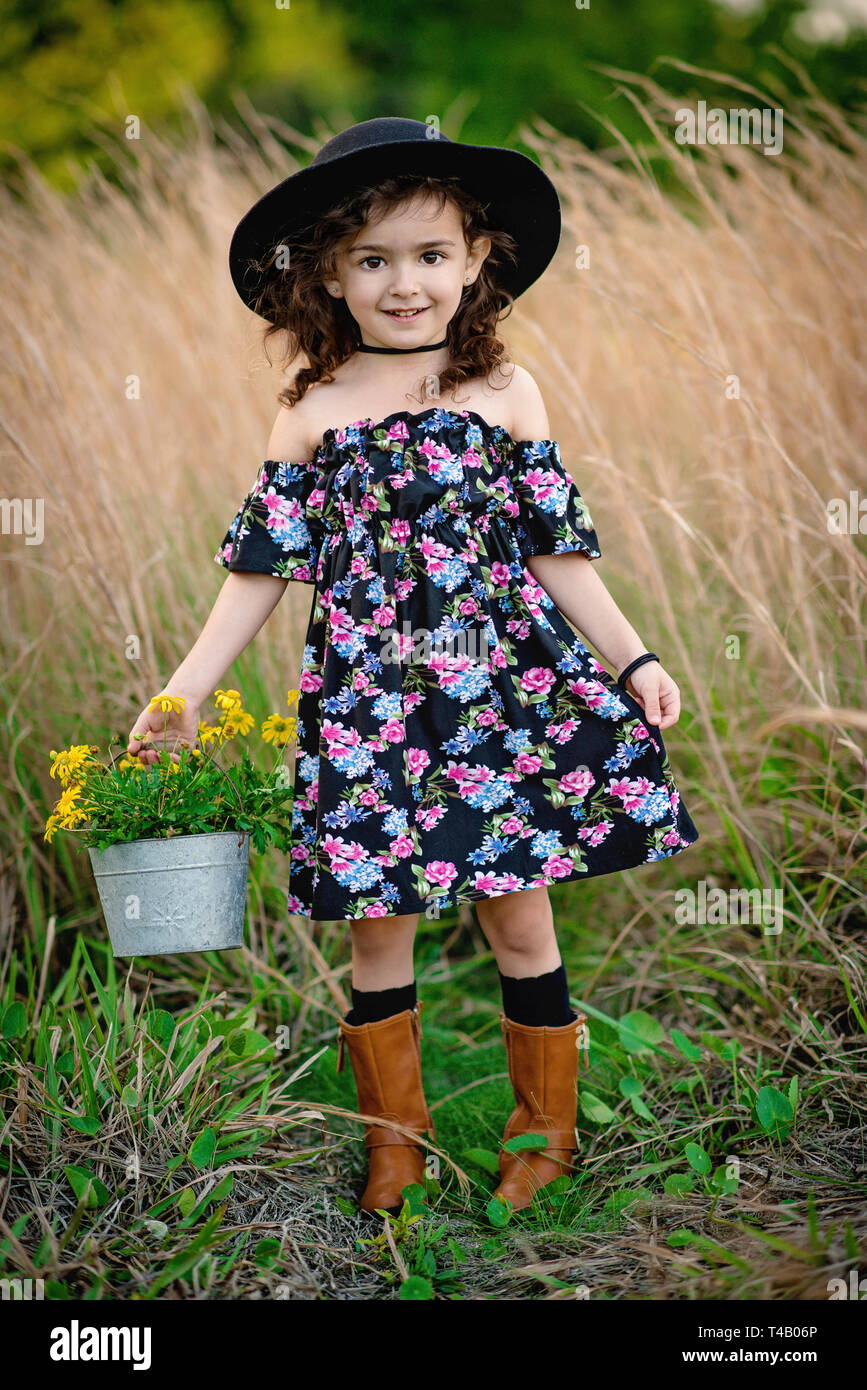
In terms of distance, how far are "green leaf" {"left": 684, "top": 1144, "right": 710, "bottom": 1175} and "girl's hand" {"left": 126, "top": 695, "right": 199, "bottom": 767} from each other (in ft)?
3.50

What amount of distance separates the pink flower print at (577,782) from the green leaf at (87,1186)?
93 centimetres

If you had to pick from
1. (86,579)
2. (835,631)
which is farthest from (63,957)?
(835,631)

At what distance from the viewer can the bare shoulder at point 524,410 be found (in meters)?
1.90

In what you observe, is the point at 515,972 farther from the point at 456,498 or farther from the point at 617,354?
the point at 617,354

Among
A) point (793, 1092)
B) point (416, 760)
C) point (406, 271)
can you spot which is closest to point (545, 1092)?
point (793, 1092)

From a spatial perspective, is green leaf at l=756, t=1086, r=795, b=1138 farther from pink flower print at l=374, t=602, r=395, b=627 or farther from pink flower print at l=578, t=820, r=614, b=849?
pink flower print at l=374, t=602, r=395, b=627

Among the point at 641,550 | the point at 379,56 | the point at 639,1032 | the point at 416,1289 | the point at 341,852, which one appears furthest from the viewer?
the point at 379,56

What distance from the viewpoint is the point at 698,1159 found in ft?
5.91

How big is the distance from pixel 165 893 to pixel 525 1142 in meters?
0.75

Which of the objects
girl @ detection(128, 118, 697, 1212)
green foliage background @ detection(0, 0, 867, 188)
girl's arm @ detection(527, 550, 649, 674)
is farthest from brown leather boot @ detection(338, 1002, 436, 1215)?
green foliage background @ detection(0, 0, 867, 188)

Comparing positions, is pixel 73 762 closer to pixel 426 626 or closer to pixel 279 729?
pixel 279 729

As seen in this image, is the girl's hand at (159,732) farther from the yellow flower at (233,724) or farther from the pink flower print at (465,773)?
the pink flower print at (465,773)

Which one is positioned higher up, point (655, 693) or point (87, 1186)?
point (655, 693)

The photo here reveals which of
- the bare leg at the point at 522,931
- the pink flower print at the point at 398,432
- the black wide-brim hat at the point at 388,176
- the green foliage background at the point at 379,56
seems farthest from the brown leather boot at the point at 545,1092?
the green foliage background at the point at 379,56
